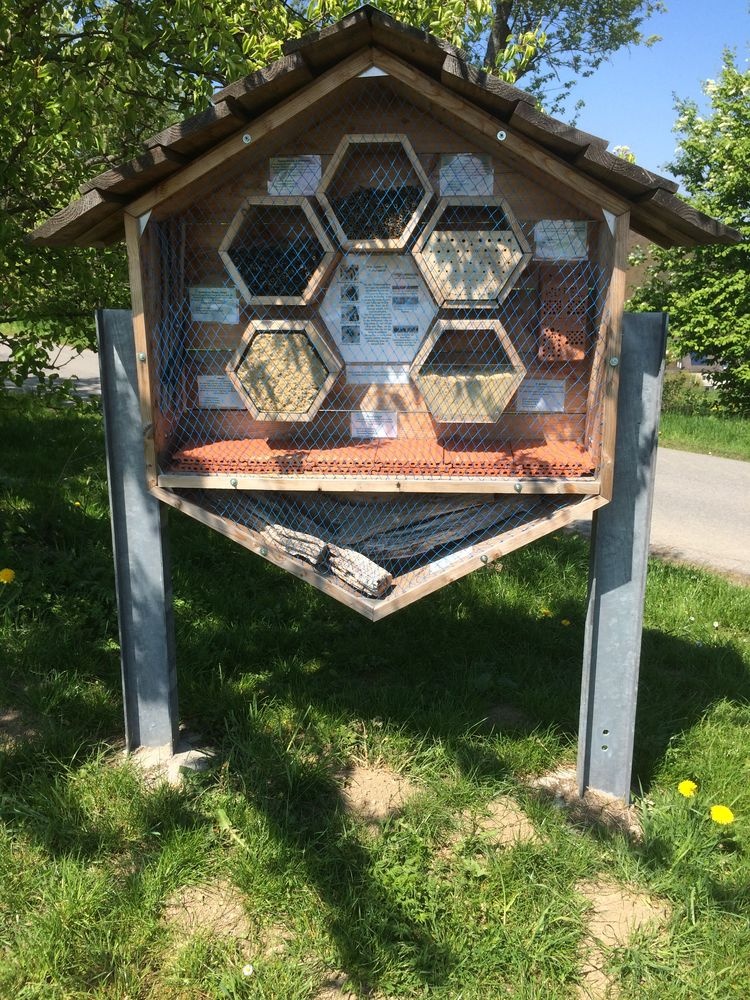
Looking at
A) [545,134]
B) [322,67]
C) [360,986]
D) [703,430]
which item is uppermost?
[322,67]

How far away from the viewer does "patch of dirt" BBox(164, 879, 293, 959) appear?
2396 millimetres

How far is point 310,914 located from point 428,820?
0.56m

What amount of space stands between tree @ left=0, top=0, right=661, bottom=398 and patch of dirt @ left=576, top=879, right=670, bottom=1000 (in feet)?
11.6

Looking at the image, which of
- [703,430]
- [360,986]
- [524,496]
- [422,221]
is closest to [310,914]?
[360,986]

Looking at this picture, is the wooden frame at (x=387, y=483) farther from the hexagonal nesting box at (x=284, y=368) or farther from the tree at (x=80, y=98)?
the tree at (x=80, y=98)

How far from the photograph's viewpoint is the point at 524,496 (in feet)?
9.14

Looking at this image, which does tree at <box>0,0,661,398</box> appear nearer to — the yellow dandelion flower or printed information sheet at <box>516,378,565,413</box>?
printed information sheet at <box>516,378,565,413</box>

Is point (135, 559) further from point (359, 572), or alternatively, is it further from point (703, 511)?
point (703, 511)

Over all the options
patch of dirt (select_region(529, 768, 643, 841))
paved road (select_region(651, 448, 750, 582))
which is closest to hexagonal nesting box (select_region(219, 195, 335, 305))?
patch of dirt (select_region(529, 768, 643, 841))

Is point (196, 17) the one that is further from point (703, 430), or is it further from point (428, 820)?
point (703, 430)

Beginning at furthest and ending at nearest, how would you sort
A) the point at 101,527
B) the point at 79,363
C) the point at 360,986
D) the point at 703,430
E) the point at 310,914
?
the point at 79,363, the point at 703,430, the point at 101,527, the point at 310,914, the point at 360,986

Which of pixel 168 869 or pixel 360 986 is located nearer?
pixel 360 986

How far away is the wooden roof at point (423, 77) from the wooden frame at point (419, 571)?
92 centimetres

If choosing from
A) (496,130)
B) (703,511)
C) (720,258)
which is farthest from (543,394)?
(720,258)
